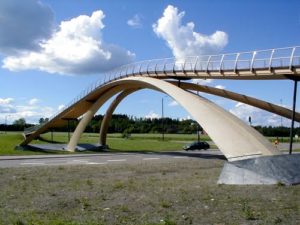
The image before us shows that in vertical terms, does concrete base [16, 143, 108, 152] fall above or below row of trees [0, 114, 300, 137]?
below

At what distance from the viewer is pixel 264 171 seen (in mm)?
16750

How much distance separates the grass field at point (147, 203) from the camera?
995 cm

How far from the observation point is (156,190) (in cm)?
1515

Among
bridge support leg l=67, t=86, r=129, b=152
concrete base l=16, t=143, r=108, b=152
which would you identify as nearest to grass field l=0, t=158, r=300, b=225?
bridge support leg l=67, t=86, r=129, b=152

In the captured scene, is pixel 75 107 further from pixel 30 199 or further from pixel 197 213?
pixel 197 213

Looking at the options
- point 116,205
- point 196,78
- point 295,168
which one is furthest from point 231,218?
point 196,78

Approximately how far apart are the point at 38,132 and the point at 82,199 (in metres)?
44.9

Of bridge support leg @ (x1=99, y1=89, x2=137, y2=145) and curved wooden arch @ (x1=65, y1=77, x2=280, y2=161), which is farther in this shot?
bridge support leg @ (x1=99, y1=89, x2=137, y2=145)

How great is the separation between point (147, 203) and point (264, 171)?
20.2 feet

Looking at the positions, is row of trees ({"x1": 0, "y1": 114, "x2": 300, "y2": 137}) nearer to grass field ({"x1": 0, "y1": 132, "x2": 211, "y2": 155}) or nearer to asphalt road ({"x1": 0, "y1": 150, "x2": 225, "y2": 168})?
grass field ({"x1": 0, "y1": 132, "x2": 211, "y2": 155})

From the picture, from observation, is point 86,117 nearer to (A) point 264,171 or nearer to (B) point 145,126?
(A) point 264,171

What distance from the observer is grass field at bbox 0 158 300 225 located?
995cm

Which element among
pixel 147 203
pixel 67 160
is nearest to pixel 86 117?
pixel 67 160

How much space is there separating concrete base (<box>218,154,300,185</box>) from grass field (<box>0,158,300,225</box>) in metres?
0.70
